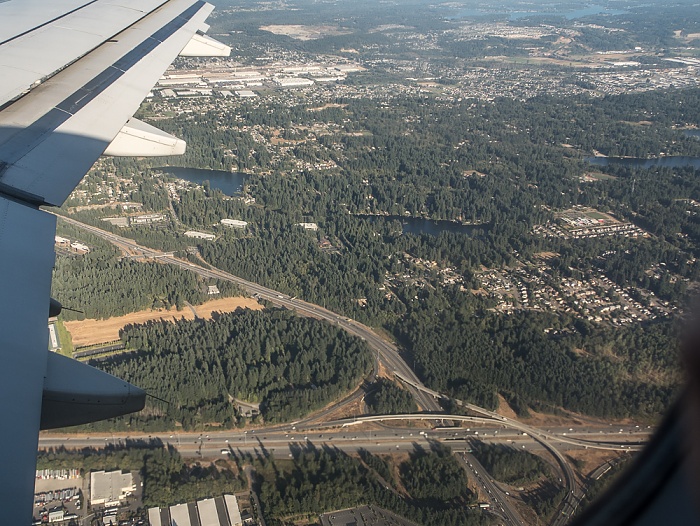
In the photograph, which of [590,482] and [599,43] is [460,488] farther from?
[599,43]

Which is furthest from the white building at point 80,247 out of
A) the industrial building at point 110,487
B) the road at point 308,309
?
the industrial building at point 110,487

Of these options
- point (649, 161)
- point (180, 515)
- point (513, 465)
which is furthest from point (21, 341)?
point (649, 161)

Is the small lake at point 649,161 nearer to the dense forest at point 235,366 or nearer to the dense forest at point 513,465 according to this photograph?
the dense forest at point 235,366

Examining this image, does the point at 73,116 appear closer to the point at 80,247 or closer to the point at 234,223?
the point at 80,247

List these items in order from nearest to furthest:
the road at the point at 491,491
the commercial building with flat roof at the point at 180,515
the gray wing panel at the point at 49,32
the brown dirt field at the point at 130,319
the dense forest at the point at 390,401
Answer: the gray wing panel at the point at 49,32 < the commercial building with flat roof at the point at 180,515 < the road at the point at 491,491 < the dense forest at the point at 390,401 < the brown dirt field at the point at 130,319

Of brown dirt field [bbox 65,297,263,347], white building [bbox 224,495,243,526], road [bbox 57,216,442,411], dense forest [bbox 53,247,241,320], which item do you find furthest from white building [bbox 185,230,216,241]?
white building [bbox 224,495,243,526]

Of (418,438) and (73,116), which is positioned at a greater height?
(73,116)

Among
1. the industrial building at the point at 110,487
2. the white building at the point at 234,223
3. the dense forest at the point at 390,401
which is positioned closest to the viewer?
the industrial building at the point at 110,487
